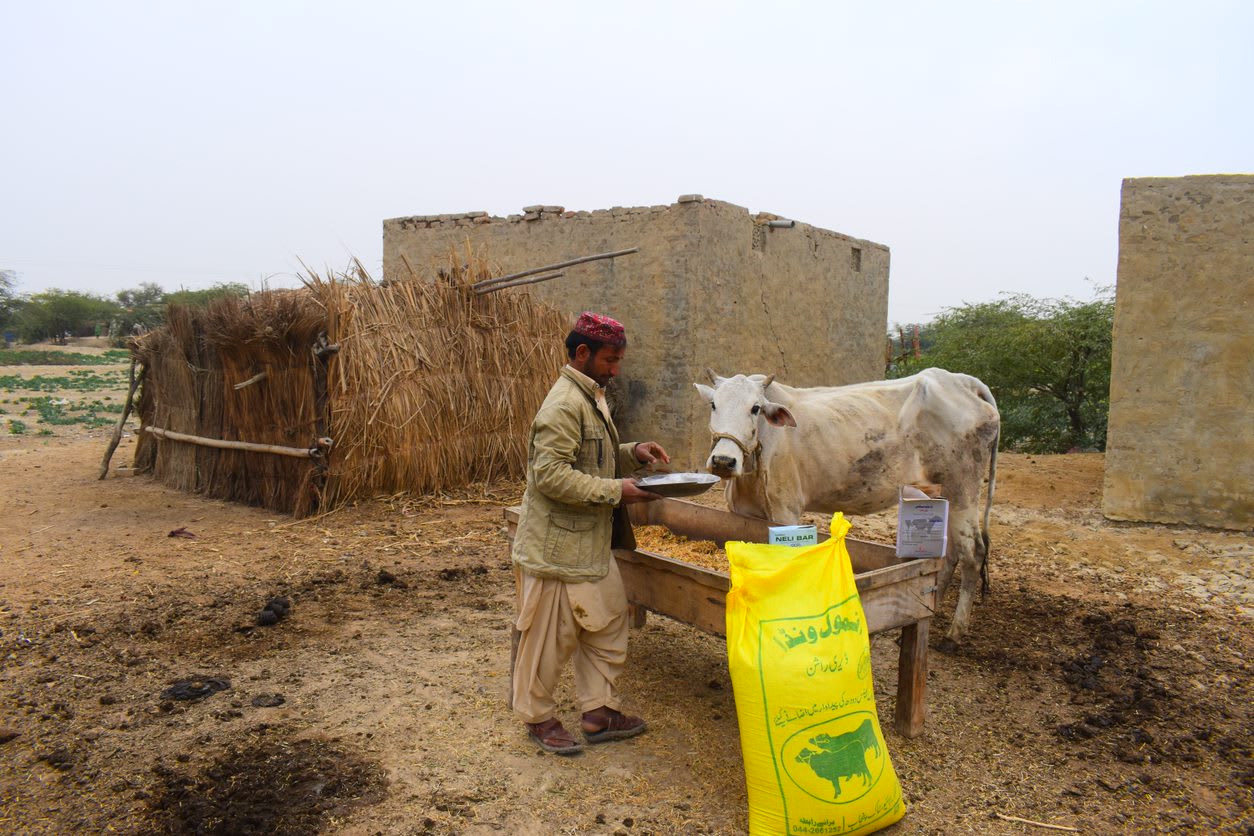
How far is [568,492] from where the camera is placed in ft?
10.4

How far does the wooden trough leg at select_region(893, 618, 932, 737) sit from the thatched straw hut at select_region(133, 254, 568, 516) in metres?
5.71

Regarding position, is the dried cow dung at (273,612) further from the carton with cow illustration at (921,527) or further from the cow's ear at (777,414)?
the carton with cow illustration at (921,527)

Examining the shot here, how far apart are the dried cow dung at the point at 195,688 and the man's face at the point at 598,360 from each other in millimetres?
2450

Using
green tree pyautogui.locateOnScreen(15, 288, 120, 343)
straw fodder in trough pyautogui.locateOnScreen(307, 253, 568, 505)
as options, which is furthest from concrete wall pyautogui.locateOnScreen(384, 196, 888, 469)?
green tree pyautogui.locateOnScreen(15, 288, 120, 343)

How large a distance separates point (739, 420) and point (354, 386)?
499 cm

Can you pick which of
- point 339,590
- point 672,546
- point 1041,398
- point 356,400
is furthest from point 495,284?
point 1041,398

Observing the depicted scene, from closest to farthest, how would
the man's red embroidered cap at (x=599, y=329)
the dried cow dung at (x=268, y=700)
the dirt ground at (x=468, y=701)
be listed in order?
the dirt ground at (x=468, y=701) → the man's red embroidered cap at (x=599, y=329) → the dried cow dung at (x=268, y=700)

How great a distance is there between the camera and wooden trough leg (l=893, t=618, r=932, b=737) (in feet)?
11.6

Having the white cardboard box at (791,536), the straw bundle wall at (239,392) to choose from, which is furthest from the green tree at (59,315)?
the white cardboard box at (791,536)

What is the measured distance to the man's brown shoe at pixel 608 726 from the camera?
11.6 feet

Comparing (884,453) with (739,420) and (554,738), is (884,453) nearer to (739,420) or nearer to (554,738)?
(739,420)

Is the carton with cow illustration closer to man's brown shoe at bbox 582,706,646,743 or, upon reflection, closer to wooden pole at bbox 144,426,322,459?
man's brown shoe at bbox 582,706,646,743

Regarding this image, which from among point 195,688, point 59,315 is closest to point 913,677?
point 195,688

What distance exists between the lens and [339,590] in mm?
5715
